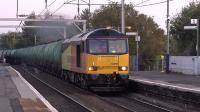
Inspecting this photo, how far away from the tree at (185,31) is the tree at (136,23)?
3.25 m

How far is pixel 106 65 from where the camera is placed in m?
25.1

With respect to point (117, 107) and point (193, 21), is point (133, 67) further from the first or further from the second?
point (117, 107)

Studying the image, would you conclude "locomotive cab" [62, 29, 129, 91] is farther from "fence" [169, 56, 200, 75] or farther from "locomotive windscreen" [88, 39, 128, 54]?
"fence" [169, 56, 200, 75]

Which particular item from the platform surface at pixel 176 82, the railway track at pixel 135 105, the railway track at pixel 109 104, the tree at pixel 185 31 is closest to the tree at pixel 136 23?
the tree at pixel 185 31

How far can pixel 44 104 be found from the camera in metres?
19.0

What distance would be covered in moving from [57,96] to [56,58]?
1575 centimetres

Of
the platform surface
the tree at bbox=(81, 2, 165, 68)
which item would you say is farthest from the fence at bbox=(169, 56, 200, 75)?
the tree at bbox=(81, 2, 165, 68)

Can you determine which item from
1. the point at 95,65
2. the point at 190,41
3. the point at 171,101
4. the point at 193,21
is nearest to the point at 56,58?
the point at 193,21

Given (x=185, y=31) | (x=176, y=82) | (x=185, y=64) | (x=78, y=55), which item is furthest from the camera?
(x=185, y=31)

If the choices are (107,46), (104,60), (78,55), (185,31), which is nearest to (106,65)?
(104,60)

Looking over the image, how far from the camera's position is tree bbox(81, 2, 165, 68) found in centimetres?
6588

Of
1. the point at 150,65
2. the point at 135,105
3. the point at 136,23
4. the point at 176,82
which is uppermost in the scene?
the point at 136,23

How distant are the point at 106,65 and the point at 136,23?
41.9m

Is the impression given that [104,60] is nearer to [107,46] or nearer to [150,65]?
[107,46]
